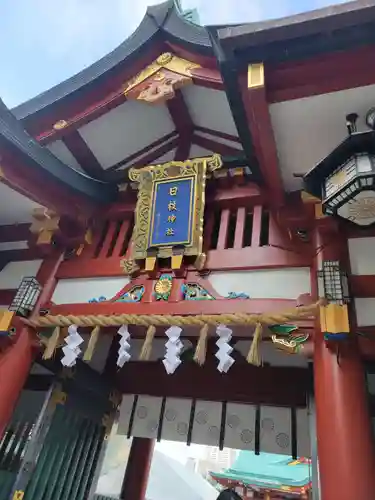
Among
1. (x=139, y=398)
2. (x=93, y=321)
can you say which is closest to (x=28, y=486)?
(x=139, y=398)

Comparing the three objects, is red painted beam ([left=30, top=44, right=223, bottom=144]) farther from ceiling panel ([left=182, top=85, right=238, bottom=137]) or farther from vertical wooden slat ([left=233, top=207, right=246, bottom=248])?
vertical wooden slat ([left=233, top=207, right=246, bottom=248])

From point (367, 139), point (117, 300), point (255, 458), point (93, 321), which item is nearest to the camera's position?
point (367, 139)

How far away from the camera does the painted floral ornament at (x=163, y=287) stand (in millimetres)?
4520

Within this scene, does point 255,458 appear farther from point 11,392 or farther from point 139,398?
point 11,392

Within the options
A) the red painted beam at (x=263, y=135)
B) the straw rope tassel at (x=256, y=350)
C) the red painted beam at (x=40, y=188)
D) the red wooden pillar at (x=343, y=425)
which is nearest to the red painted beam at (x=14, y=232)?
the red painted beam at (x=40, y=188)

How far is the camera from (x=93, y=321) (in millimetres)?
4387

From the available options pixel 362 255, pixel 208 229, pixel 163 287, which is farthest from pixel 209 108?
pixel 362 255

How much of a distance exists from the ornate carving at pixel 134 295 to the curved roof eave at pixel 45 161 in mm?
A: 1665

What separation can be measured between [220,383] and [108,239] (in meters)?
2.67

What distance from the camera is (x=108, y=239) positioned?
221 inches

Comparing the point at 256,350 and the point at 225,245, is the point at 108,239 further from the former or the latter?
the point at 256,350

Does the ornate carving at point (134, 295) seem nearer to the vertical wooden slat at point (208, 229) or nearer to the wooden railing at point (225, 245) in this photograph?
the wooden railing at point (225, 245)

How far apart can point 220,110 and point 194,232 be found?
2068 millimetres

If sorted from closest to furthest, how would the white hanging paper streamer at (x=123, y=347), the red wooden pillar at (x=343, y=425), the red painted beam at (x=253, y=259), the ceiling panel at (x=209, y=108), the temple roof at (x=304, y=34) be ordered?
the red wooden pillar at (x=343, y=425) → the temple roof at (x=304, y=34) → the white hanging paper streamer at (x=123, y=347) → the red painted beam at (x=253, y=259) → the ceiling panel at (x=209, y=108)
